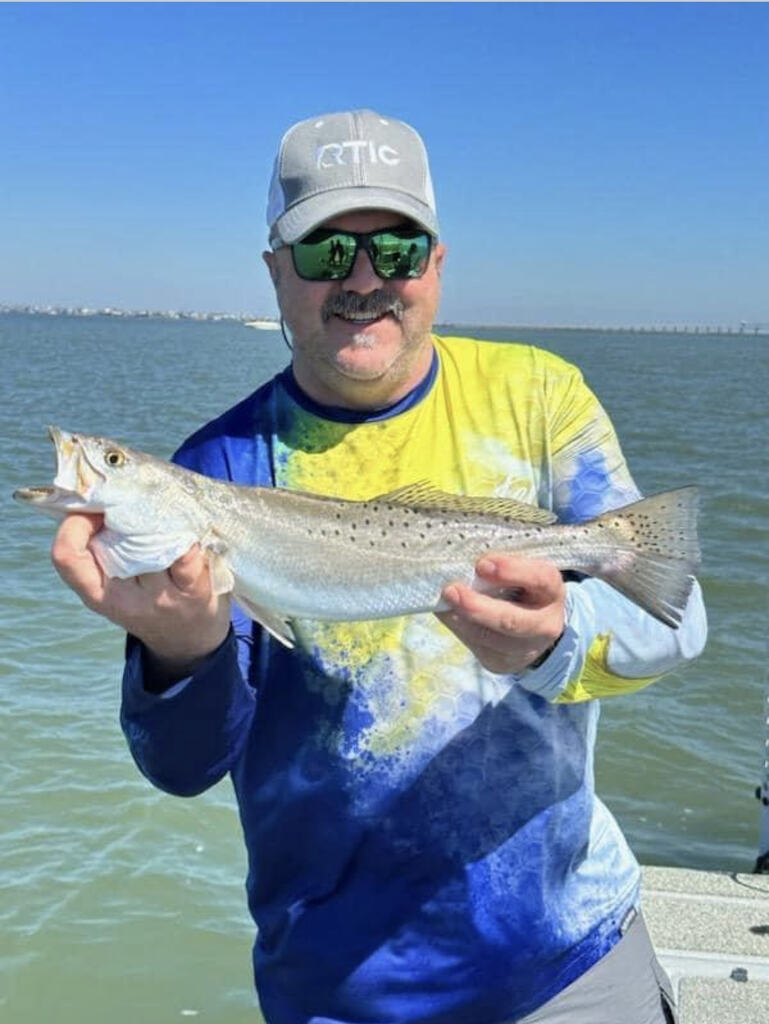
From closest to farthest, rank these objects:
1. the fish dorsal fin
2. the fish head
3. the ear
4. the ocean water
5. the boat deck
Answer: the fish head, the fish dorsal fin, the ear, the boat deck, the ocean water

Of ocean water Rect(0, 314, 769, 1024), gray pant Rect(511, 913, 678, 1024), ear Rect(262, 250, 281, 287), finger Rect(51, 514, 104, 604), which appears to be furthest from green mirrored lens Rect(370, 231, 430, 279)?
ocean water Rect(0, 314, 769, 1024)

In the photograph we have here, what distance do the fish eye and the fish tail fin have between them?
1.26m

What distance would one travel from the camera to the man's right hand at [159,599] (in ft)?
9.53

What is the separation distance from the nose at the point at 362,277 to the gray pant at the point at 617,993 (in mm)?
1872

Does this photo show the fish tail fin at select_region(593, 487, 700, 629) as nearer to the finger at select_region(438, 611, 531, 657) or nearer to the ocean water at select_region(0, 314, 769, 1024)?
the finger at select_region(438, 611, 531, 657)

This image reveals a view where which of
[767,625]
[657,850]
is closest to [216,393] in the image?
[767,625]

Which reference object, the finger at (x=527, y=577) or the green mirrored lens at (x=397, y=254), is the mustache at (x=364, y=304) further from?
the finger at (x=527, y=577)

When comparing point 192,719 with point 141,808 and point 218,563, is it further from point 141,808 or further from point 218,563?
point 141,808

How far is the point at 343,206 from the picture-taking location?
321cm

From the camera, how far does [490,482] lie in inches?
127

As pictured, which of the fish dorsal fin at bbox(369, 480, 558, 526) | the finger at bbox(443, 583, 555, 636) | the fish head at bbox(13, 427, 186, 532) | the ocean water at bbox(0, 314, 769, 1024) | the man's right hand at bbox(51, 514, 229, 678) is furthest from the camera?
the ocean water at bbox(0, 314, 769, 1024)

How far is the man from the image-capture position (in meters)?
2.99

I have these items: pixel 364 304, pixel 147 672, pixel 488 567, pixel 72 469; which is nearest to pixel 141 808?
pixel 147 672

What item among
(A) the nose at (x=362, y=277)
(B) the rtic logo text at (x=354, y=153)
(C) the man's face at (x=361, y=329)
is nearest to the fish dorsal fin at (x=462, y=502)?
(C) the man's face at (x=361, y=329)
